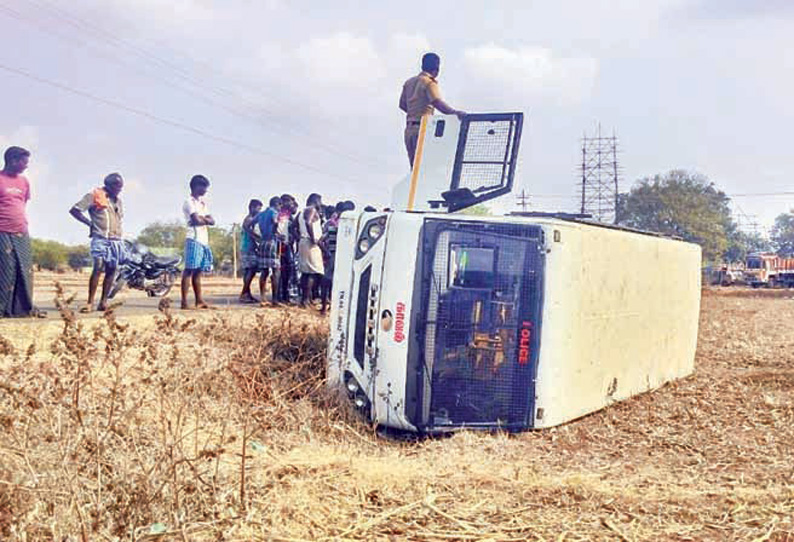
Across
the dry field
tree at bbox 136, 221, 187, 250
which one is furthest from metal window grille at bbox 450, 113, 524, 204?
tree at bbox 136, 221, 187, 250

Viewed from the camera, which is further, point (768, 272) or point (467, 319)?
point (768, 272)

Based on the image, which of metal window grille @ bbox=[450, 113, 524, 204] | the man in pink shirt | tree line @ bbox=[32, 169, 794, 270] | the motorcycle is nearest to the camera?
metal window grille @ bbox=[450, 113, 524, 204]

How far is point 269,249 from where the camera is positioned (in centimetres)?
1031

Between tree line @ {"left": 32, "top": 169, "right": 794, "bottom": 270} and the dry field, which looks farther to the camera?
tree line @ {"left": 32, "top": 169, "right": 794, "bottom": 270}

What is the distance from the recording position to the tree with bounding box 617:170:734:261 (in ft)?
184

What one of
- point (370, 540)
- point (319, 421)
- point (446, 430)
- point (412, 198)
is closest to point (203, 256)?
point (412, 198)

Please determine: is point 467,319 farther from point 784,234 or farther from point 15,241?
point 784,234

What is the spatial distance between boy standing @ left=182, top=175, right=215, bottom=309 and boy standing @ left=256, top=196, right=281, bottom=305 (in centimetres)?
138

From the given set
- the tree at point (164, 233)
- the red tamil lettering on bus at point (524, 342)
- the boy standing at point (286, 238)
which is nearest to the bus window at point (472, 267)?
the red tamil lettering on bus at point (524, 342)

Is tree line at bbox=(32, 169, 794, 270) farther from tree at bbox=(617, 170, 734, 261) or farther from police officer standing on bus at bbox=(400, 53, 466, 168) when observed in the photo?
police officer standing on bus at bbox=(400, 53, 466, 168)

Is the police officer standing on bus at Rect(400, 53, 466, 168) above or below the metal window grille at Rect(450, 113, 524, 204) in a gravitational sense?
above

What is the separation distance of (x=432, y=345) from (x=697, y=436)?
6.47 feet

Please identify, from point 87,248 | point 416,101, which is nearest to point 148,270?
point 416,101

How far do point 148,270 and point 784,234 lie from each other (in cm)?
8081
